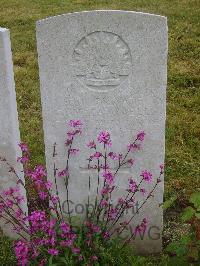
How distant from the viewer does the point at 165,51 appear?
312 centimetres

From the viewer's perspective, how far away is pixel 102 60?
318 cm

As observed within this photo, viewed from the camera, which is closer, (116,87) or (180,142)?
(116,87)

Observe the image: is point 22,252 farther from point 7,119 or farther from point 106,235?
point 7,119

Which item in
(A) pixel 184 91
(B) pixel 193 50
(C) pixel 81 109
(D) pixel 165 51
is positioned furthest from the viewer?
(B) pixel 193 50

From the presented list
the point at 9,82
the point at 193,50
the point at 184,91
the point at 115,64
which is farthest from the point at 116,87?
the point at 193,50

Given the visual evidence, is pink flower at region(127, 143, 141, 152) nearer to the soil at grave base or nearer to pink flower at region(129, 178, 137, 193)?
pink flower at region(129, 178, 137, 193)

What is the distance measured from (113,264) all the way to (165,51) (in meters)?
1.37

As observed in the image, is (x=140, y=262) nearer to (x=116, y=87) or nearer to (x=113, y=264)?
(x=113, y=264)

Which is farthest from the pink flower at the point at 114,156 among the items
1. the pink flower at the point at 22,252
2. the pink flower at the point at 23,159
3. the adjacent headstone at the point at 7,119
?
the pink flower at the point at 22,252

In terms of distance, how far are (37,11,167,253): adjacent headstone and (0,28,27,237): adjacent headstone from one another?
20 cm


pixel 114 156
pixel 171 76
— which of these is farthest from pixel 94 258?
pixel 171 76

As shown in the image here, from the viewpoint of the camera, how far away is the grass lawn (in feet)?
15.6

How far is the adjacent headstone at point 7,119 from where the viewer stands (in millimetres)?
3180
